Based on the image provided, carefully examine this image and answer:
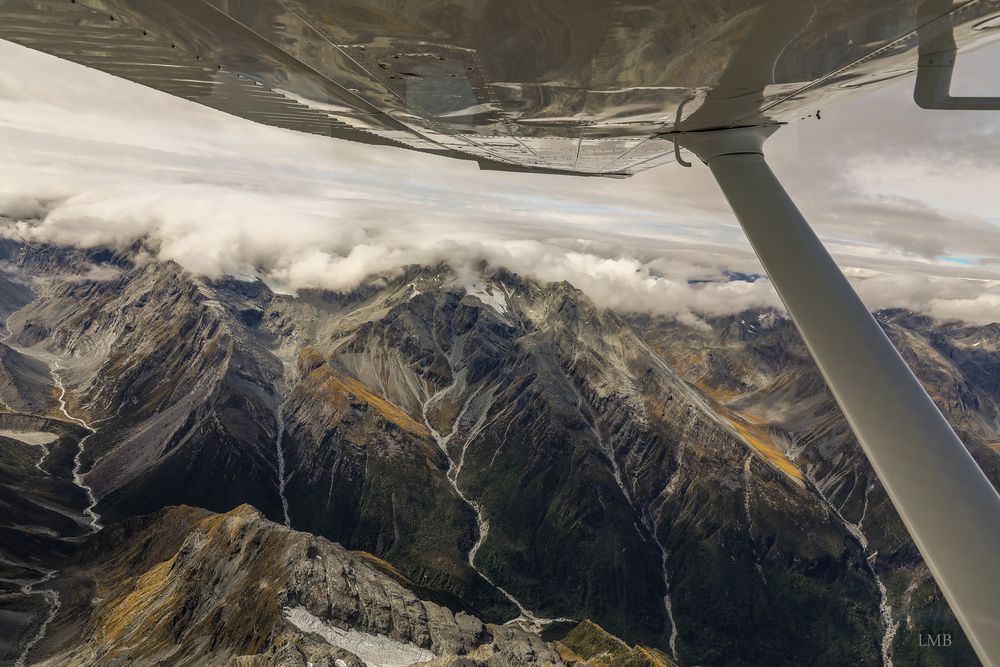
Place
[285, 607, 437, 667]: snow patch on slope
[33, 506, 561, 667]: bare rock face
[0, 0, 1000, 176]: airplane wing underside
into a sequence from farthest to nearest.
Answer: [285, 607, 437, 667]: snow patch on slope, [33, 506, 561, 667]: bare rock face, [0, 0, 1000, 176]: airplane wing underside

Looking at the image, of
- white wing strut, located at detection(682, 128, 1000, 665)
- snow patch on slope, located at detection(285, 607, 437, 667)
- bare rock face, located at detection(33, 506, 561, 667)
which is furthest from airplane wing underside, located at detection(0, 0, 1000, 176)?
snow patch on slope, located at detection(285, 607, 437, 667)

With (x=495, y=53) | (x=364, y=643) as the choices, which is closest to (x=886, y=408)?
(x=495, y=53)

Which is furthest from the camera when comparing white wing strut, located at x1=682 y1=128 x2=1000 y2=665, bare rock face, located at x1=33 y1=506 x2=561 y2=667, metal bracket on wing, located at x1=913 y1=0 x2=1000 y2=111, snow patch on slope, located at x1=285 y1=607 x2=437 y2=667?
snow patch on slope, located at x1=285 y1=607 x2=437 y2=667

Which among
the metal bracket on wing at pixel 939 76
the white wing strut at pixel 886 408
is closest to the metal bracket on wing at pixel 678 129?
the white wing strut at pixel 886 408

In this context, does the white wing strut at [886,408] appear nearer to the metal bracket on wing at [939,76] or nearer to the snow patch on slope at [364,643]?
the metal bracket on wing at [939,76]

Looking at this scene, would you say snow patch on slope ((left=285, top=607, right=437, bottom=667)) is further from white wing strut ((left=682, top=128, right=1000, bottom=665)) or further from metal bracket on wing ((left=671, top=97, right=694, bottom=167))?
white wing strut ((left=682, top=128, right=1000, bottom=665))

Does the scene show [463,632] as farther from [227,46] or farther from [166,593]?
[227,46]
